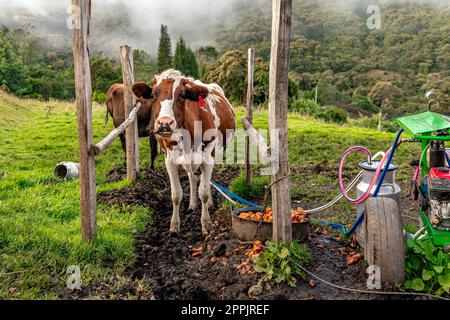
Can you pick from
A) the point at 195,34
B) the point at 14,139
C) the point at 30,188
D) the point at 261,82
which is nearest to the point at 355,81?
the point at 261,82

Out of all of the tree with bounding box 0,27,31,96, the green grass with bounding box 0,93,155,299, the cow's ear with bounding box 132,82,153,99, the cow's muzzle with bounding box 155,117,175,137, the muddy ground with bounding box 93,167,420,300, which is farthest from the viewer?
the tree with bounding box 0,27,31,96

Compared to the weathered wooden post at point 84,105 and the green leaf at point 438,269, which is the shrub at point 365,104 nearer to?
the green leaf at point 438,269

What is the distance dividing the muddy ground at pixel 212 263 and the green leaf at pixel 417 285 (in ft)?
0.74

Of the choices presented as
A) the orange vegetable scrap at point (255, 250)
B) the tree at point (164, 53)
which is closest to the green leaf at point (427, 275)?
the orange vegetable scrap at point (255, 250)

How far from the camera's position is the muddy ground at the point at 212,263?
11.0 ft

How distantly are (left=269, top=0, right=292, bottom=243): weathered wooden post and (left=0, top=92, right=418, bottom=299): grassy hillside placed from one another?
1.47 metres

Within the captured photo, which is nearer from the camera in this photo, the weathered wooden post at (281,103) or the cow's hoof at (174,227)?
the weathered wooden post at (281,103)

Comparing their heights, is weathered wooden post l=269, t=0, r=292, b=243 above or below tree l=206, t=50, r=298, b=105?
below

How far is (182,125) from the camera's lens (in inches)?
196

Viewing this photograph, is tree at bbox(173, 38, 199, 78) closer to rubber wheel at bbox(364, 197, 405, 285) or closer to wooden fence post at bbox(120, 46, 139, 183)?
wooden fence post at bbox(120, 46, 139, 183)

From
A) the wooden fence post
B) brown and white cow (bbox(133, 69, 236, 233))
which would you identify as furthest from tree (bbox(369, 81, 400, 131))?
brown and white cow (bbox(133, 69, 236, 233))

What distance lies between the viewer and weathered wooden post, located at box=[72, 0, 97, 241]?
386cm

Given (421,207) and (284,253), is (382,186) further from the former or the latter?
(284,253)
